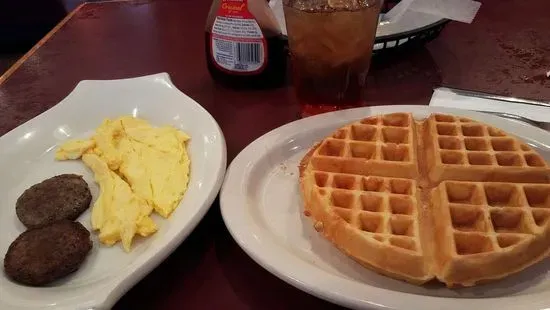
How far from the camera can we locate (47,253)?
729mm

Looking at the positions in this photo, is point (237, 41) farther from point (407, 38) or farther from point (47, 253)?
point (47, 253)

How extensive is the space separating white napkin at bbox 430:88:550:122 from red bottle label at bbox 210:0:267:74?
406mm

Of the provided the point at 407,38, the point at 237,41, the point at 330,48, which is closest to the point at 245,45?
the point at 237,41

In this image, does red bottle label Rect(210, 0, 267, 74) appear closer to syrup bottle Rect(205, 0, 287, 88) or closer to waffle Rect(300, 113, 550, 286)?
syrup bottle Rect(205, 0, 287, 88)

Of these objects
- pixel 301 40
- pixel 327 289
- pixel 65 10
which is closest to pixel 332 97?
pixel 301 40

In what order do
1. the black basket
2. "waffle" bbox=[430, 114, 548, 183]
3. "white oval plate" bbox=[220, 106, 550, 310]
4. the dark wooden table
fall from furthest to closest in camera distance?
the black basket
"waffle" bbox=[430, 114, 548, 183]
the dark wooden table
"white oval plate" bbox=[220, 106, 550, 310]

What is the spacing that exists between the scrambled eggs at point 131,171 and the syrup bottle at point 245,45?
0.86 feet

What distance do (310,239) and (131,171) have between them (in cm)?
35

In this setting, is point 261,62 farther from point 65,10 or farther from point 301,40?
point 65,10

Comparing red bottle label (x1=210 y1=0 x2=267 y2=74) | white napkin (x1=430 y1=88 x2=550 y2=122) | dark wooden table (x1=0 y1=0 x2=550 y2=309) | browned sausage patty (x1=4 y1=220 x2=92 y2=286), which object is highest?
red bottle label (x1=210 y1=0 x2=267 y2=74)

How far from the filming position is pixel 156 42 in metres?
1.56

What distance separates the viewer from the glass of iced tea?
41.1 inches

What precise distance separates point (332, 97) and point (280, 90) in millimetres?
166

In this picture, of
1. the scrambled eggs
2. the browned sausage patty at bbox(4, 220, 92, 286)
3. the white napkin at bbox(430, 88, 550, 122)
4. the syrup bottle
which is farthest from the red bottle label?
the browned sausage patty at bbox(4, 220, 92, 286)
